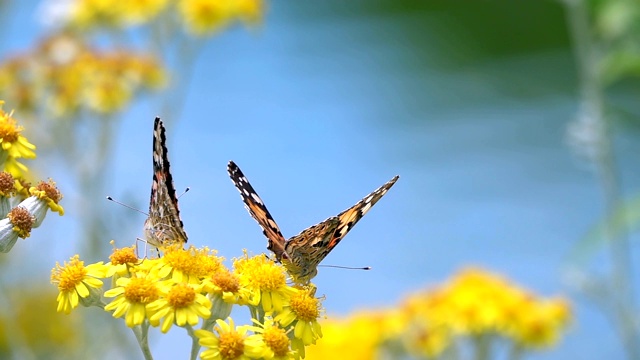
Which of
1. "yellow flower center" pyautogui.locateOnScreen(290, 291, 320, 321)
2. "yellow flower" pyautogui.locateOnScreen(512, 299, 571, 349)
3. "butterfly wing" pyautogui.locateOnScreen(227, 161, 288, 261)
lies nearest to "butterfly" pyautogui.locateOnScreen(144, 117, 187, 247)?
"butterfly wing" pyautogui.locateOnScreen(227, 161, 288, 261)

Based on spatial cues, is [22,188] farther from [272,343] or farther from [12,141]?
[272,343]

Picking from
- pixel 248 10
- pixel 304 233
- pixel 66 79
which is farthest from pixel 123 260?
pixel 248 10

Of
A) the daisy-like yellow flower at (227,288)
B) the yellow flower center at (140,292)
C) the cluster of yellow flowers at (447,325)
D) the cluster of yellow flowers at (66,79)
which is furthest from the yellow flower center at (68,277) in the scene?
the cluster of yellow flowers at (66,79)

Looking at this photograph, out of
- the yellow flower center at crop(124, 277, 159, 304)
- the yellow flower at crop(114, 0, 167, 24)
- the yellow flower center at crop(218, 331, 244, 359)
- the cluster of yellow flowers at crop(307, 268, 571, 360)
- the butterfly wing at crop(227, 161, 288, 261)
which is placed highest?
the yellow flower at crop(114, 0, 167, 24)

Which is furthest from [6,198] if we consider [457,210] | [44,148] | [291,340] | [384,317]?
[457,210]

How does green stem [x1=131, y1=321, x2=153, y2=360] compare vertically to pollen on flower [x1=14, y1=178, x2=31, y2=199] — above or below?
below

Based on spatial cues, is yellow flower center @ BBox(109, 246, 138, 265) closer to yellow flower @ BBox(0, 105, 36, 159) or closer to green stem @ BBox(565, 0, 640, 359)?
yellow flower @ BBox(0, 105, 36, 159)
